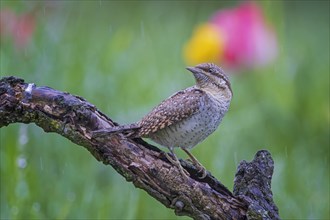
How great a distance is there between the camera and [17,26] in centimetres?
338

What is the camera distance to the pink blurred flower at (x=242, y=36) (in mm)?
3729

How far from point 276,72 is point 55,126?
2.42 m

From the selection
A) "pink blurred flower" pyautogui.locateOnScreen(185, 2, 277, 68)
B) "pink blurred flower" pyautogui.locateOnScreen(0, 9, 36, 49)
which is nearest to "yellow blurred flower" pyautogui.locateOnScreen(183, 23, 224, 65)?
"pink blurred flower" pyautogui.locateOnScreen(185, 2, 277, 68)

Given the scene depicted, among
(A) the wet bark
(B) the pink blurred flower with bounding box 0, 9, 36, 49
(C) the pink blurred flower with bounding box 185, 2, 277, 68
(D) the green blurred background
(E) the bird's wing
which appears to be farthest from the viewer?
(C) the pink blurred flower with bounding box 185, 2, 277, 68

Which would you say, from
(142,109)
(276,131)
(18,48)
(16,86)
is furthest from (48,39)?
(16,86)

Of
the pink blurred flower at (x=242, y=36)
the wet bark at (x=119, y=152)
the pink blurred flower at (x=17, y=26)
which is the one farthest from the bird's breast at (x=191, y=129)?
the pink blurred flower at (x=242, y=36)

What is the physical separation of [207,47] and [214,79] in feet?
5.45

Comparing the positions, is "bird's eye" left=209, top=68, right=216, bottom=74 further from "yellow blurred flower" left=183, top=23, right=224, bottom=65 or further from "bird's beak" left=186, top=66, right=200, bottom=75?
"yellow blurred flower" left=183, top=23, right=224, bottom=65

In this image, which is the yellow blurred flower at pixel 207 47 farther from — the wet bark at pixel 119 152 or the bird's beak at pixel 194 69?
the wet bark at pixel 119 152

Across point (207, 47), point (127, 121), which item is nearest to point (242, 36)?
point (207, 47)

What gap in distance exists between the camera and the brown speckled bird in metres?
2.05

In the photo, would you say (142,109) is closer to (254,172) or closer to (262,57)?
(262,57)

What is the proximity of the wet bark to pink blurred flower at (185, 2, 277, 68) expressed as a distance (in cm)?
189

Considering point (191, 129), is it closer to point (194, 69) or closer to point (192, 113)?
point (192, 113)
